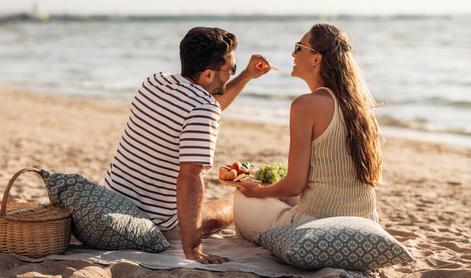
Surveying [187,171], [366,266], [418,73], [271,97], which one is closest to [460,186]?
[366,266]

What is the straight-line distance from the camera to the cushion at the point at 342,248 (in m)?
3.75

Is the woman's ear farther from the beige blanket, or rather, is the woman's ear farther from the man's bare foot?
the man's bare foot

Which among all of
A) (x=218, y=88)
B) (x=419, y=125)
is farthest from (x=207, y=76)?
(x=419, y=125)

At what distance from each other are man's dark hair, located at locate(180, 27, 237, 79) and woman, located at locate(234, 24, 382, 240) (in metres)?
0.48

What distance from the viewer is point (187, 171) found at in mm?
3832

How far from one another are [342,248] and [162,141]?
3.84ft

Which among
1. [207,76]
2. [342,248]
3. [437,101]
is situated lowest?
[342,248]

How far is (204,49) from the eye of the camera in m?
3.91

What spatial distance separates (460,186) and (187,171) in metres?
4.48

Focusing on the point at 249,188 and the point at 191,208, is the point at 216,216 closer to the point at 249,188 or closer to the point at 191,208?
the point at 249,188

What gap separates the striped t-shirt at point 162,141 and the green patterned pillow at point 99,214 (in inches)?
5.7

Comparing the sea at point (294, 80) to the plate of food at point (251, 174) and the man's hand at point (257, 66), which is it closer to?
the man's hand at point (257, 66)

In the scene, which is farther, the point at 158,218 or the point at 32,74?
the point at 32,74

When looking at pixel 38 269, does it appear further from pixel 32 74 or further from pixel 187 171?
pixel 32 74
